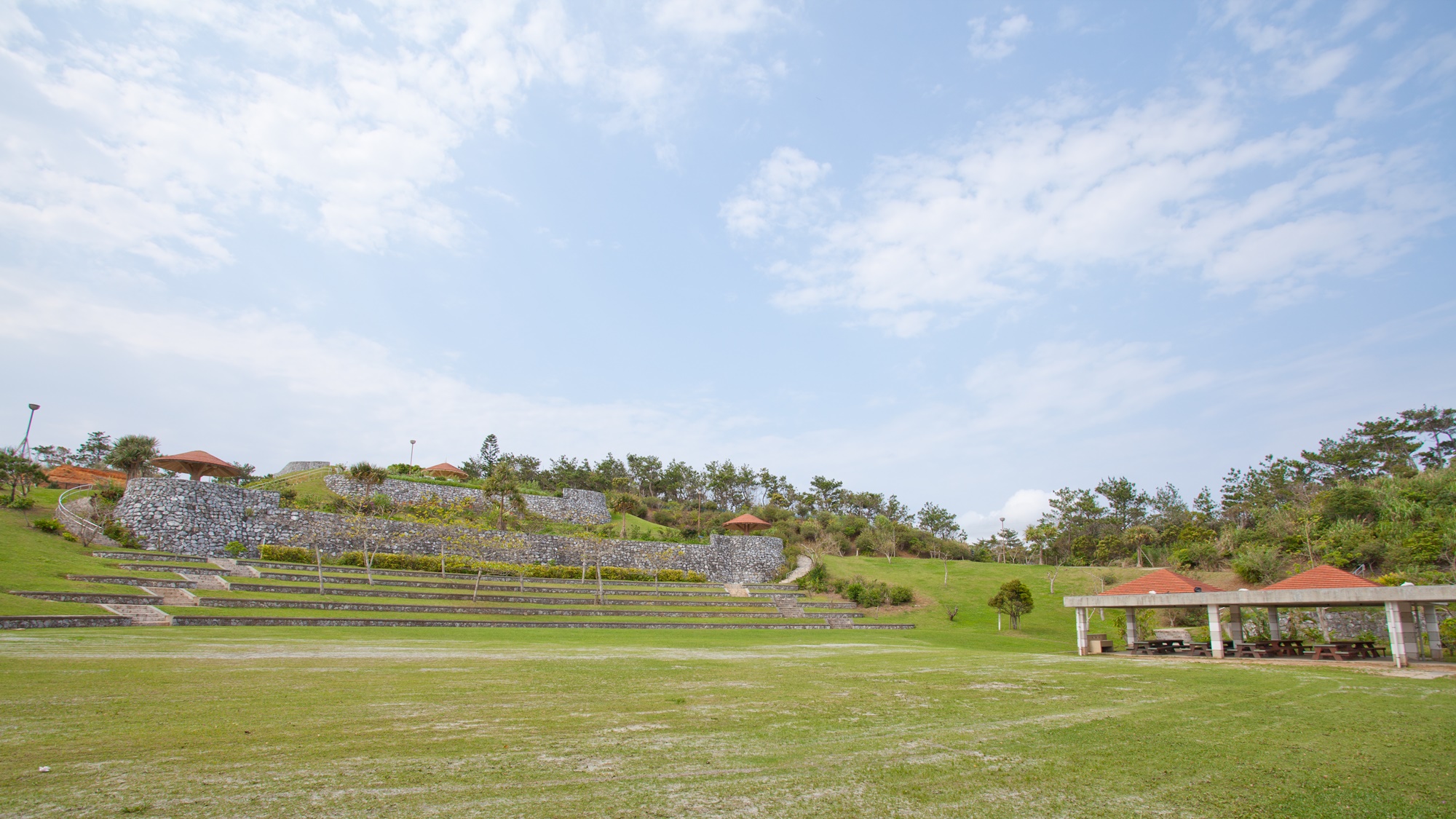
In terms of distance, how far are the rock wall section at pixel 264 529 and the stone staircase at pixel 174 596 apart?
9.93m

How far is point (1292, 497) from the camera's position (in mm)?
47125

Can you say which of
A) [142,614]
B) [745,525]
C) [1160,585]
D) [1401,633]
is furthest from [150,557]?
[1401,633]

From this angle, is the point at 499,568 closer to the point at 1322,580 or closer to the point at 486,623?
the point at 486,623

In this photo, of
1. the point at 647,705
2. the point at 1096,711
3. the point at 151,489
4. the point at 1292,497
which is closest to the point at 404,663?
the point at 647,705

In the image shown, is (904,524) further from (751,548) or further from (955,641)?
(955,641)

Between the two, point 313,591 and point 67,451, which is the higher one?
point 67,451

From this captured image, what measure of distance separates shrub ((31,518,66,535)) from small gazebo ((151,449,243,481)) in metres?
5.18

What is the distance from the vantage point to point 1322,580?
17.0 m

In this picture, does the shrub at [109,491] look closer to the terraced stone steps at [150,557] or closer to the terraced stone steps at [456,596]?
the terraced stone steps at [150,557]

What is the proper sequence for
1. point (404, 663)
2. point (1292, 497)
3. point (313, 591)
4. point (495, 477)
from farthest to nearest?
point (1292, 497) → point (495, 477) → point (313, 591) → point (404, 663)

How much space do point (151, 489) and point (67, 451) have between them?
112ft

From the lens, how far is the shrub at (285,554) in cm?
2738

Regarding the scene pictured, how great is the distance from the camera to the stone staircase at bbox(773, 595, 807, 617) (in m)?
32.0

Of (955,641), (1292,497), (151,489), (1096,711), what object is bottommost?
(955,641)
